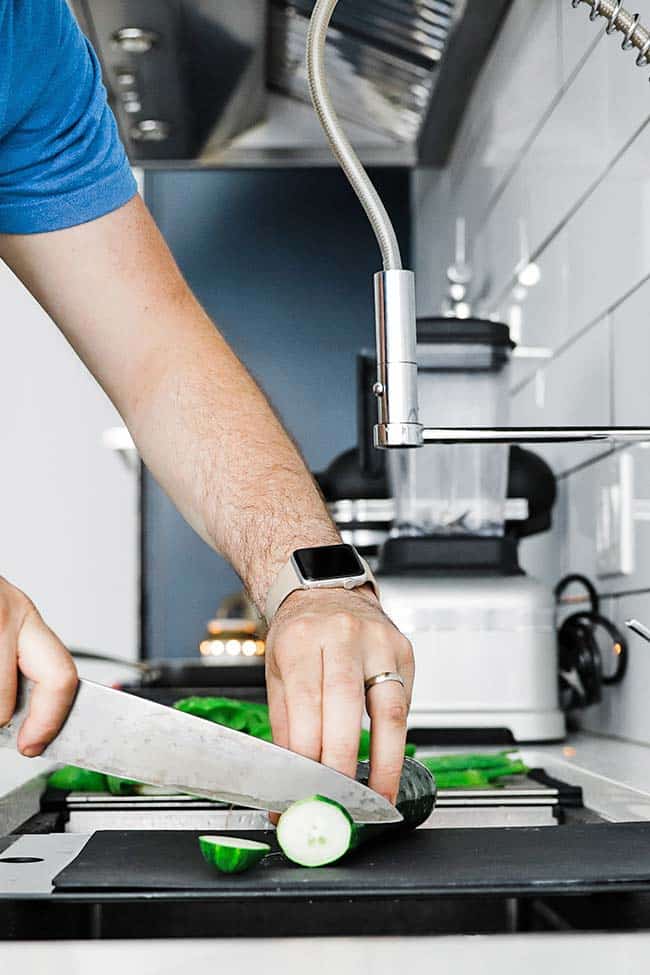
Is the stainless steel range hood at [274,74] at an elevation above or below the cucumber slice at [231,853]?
above

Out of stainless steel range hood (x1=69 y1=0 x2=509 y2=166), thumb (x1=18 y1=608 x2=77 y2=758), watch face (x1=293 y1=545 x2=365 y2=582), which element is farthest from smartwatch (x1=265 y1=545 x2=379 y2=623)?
stainless steel range hood (x1=69 y1=0 x2=509 y2=166)

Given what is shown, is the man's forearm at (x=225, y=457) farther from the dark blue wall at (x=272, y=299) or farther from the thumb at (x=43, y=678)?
the dark blue wall at (x=272, y=299)

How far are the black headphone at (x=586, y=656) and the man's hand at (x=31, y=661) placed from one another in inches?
34.3

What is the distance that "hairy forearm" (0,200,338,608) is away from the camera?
93 centimetres

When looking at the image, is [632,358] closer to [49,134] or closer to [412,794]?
[49,134]

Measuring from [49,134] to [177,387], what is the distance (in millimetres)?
271

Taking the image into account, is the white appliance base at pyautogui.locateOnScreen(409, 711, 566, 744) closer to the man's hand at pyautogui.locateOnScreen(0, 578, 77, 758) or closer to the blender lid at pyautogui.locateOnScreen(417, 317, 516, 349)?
the blender lid at pyautogui.locateOnScreen(417, 317, 516, 349)

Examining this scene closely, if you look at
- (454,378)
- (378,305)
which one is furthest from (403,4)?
(378,305)

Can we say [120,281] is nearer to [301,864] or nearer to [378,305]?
[378,305]

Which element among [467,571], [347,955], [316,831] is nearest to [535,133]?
[467,571]

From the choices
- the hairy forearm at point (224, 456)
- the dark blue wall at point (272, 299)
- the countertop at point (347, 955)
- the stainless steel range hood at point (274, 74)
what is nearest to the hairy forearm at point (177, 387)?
the hairy forearm at point (224, 456)

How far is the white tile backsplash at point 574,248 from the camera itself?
135cm

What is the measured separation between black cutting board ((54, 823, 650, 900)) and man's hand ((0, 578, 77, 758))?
0.09 meters

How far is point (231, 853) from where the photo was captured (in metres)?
0.64
